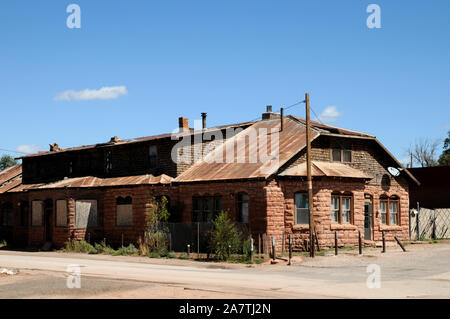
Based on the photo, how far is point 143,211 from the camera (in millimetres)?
32844

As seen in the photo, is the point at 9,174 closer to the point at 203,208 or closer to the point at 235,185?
the point at 203,208

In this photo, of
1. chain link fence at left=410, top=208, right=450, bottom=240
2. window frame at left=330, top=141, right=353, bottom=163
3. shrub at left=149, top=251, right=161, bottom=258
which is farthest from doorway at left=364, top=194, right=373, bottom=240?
shrub at left=149, top=251, right=161, bottom=258

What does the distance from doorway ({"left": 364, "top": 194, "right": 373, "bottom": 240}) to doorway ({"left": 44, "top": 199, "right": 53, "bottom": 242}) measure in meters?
19.6

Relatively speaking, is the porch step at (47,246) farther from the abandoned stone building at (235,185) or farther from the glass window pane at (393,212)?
the glass window pane at (393,212)

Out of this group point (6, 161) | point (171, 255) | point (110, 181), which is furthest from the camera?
point (6, 161)

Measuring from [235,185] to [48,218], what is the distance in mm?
14312

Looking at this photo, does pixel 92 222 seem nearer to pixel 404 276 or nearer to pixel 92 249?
pixel 92 249

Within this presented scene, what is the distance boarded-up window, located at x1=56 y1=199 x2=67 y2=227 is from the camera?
3491 cm

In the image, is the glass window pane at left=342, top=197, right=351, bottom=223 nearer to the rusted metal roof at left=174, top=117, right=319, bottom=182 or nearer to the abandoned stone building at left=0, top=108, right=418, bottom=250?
the abandoned stone building at left=0, top=108, right=418, bottom=250

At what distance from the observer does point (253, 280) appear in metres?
17.8

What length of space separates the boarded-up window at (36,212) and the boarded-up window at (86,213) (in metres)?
3.55

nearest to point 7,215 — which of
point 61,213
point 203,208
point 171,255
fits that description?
point 61,213
